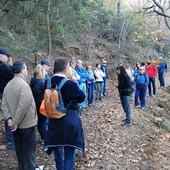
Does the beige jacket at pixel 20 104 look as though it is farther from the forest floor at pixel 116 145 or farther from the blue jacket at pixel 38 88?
the forest floor at pixel 116 145

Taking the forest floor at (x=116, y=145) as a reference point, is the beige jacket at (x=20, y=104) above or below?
above

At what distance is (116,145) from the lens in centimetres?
734

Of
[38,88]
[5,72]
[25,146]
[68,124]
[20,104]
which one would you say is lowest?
[25,146]

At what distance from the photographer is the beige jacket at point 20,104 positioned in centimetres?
452

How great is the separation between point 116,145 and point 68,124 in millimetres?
3379

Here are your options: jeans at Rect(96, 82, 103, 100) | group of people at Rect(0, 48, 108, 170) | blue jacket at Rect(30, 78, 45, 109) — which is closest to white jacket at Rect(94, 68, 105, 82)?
jeans at Rect(96, 82, 103, 100)

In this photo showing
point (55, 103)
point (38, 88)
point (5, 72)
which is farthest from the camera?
point (38, 88)

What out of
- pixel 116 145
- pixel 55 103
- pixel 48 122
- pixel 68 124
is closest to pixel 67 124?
pixel 68 124

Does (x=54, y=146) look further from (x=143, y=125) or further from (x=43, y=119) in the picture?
(x=143, y=125)

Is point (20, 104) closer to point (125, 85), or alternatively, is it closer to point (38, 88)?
point (38, 88)

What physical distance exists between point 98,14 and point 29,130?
19569 mm

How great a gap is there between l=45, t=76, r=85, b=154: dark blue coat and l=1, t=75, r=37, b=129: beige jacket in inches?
18.4

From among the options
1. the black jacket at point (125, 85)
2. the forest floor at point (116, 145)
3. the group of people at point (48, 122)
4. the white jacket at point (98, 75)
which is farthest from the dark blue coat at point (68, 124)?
the white jacket at point (98, 75)

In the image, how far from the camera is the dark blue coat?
434 centimetres
